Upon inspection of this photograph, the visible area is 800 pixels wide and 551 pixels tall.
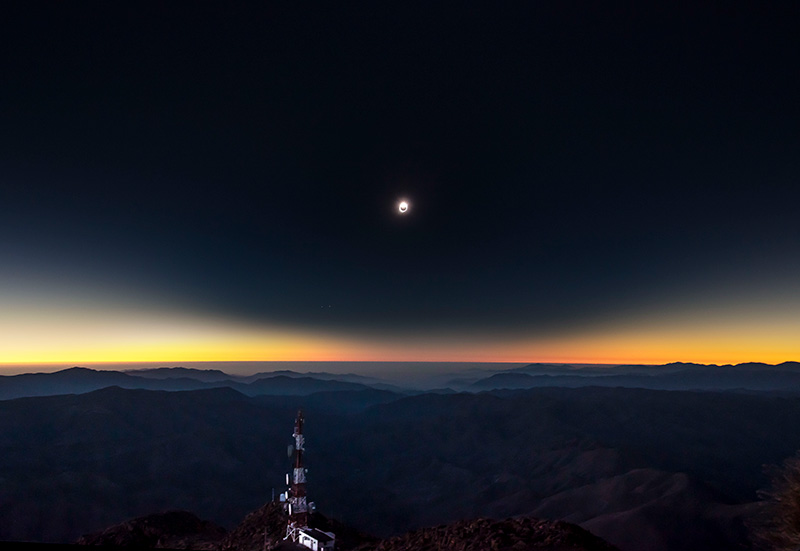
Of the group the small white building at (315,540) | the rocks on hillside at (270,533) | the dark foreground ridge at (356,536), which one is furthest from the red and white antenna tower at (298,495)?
the rocks on hillside at (270,533)

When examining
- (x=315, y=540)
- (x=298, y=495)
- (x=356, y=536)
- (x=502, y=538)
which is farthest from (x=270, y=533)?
(x=502, y=538)

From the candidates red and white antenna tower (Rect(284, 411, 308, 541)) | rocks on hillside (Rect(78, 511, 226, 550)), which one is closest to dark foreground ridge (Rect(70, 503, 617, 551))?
rocks on hillside (Rect(78, 511, 226, 550))

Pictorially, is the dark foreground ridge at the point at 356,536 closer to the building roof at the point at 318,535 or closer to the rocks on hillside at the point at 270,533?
the rocks on hillside at the point at 270,533

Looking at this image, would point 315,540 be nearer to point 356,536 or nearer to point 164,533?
point 356,536

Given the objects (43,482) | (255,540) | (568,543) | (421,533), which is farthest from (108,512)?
(568,543)

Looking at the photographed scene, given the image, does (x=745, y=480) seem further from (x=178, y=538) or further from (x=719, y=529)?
(x=178, y=538)

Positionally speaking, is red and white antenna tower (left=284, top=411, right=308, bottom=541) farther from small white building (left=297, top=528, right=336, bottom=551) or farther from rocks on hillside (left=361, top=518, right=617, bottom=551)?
rocks on hillside (left=361, top=518, right=617, bottom=551)
